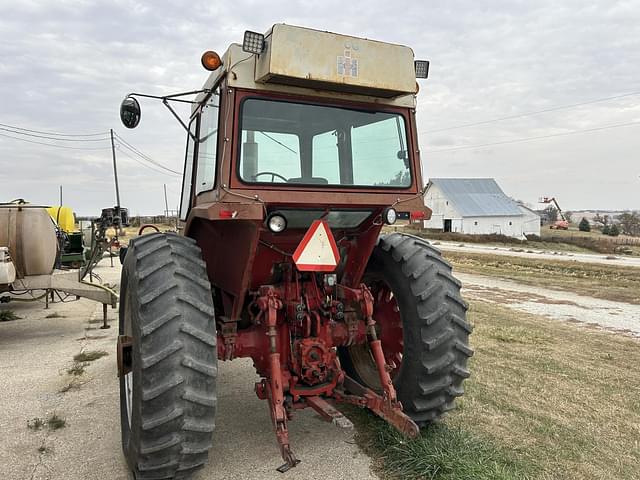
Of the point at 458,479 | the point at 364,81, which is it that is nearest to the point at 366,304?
the point at 458,479

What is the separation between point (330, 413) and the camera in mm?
3490

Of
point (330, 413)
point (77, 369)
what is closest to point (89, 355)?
point (77, 369)

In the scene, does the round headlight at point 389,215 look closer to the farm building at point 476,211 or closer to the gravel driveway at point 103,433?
the gravel driveway at point 103,433

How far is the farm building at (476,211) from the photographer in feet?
159

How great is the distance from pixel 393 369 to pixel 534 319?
6115 millimetres

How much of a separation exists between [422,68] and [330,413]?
2528mm

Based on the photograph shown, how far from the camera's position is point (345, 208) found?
3568mm

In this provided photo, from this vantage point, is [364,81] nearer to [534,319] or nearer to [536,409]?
[536,409]

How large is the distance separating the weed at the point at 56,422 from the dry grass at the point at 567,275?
12.2 m

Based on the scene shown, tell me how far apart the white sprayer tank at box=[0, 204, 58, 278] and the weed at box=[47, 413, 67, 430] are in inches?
150

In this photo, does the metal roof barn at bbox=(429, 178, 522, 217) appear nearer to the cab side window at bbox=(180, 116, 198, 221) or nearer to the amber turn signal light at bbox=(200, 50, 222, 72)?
the cab side window at bbox=(180, 116, 198, 221)

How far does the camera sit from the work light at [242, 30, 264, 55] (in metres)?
3.12

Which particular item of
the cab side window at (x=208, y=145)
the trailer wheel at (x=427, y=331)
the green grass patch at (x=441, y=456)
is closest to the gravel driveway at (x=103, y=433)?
the green grass patch at (x=441, y=456)

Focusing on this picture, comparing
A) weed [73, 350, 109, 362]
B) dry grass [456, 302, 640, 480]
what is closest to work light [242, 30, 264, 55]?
dry grass [456, 302, 640, 480]
